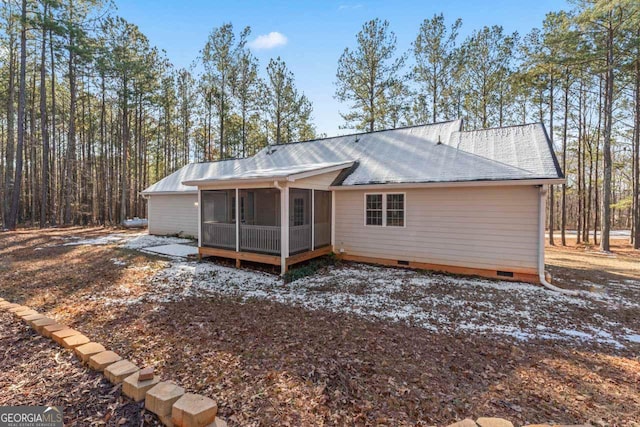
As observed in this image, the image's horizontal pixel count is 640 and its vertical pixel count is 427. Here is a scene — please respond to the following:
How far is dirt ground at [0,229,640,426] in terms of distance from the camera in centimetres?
264

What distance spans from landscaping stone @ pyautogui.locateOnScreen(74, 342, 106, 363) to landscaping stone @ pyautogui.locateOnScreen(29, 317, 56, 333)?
1.09m

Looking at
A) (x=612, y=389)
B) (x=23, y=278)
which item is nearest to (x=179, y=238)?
(x=23, y=278)

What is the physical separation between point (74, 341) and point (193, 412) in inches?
95.6

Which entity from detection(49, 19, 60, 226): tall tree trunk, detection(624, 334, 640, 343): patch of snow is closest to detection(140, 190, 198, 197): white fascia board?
detection(49, 19, 60, 226): tall tree trunk

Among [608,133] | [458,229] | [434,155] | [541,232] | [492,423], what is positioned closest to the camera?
[492,423]

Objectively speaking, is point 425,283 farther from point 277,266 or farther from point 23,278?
point 23,278

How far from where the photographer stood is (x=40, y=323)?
4062 mm

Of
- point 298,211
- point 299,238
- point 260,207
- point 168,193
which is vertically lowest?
point 299,238

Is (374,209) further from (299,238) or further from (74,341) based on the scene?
(74,341)

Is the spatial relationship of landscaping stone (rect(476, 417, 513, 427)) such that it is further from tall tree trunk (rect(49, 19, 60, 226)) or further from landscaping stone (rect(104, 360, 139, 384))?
tall tree trunk (rect(49, 19, 60, 226))

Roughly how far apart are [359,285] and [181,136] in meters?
25.4

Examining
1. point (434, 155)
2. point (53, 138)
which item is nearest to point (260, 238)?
point (434, 155)

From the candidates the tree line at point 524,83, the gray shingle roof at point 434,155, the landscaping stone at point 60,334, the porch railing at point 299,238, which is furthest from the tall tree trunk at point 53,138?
the landscaping stone at point 60,334

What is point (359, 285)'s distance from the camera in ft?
22.5
